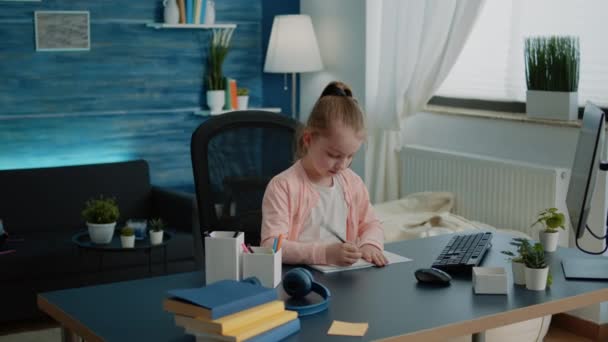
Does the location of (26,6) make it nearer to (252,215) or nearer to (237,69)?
(237,69)

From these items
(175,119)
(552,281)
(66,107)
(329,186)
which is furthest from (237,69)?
(552,281)

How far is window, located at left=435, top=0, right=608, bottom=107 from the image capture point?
4.01 meters

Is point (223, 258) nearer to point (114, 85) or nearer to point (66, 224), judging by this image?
point (66, 224)

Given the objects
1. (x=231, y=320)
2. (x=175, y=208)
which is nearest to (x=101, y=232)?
(x=175, y=208)

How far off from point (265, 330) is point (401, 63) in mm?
3287

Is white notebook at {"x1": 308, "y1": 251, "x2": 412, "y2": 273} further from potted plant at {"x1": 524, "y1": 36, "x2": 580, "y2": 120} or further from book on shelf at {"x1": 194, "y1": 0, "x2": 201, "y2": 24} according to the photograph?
book on shelf at {"x1": 194, "y1": 0, "x2": 201, "y2": 24}

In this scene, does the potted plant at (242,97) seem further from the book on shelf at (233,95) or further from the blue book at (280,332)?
the blue book at (280,332)

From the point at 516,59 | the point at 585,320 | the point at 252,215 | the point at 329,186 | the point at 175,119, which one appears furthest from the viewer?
the point at 175,119

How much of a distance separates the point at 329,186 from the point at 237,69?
326 centimetres

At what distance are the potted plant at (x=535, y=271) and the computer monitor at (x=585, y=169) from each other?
6.4 inches

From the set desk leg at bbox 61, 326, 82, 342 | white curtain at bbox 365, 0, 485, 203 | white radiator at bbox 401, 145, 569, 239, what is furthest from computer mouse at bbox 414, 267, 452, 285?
white curtain at bbox 365, 0, 485, 203

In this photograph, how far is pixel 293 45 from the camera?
5305mm

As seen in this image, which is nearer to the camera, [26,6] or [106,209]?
[106,209]

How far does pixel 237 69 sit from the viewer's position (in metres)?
5.66
